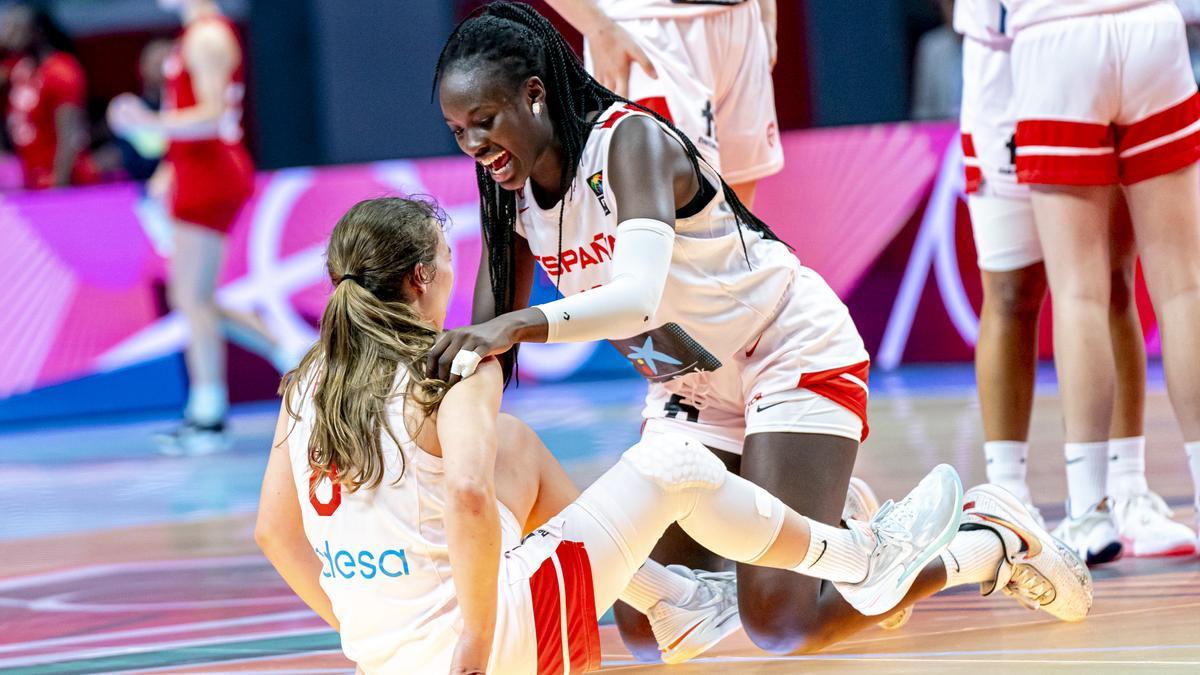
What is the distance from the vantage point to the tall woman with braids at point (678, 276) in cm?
270

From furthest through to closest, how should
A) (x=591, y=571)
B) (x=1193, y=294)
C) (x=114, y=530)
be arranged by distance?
(x=114, y=530) → (x=1193, y=294) → (x=591, y=571)

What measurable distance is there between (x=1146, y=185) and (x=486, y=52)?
A: 1701mm

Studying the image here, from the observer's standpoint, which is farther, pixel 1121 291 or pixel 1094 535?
pixel 1121 291

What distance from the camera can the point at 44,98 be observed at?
9.91m

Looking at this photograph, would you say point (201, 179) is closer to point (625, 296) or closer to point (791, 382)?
point (791, 382)

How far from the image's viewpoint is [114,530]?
511 centimetres

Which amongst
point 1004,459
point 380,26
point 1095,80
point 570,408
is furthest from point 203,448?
point 380,26

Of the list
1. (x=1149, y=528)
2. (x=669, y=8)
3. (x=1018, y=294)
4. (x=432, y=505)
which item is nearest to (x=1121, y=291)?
(x=1018, y=294)

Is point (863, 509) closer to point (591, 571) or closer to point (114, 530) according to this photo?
point (591, 571)

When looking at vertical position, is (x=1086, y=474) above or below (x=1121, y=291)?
below

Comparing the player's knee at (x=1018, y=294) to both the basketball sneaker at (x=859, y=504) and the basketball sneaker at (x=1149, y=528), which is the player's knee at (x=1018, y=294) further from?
the basketball sneaker at (x=859, y=504)

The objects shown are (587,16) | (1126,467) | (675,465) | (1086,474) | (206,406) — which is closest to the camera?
(675,465)

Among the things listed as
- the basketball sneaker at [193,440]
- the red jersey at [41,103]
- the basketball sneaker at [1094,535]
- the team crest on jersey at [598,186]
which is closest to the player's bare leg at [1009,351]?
the basketball sneaker at [1094,535]

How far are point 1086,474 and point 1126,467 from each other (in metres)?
0.17
